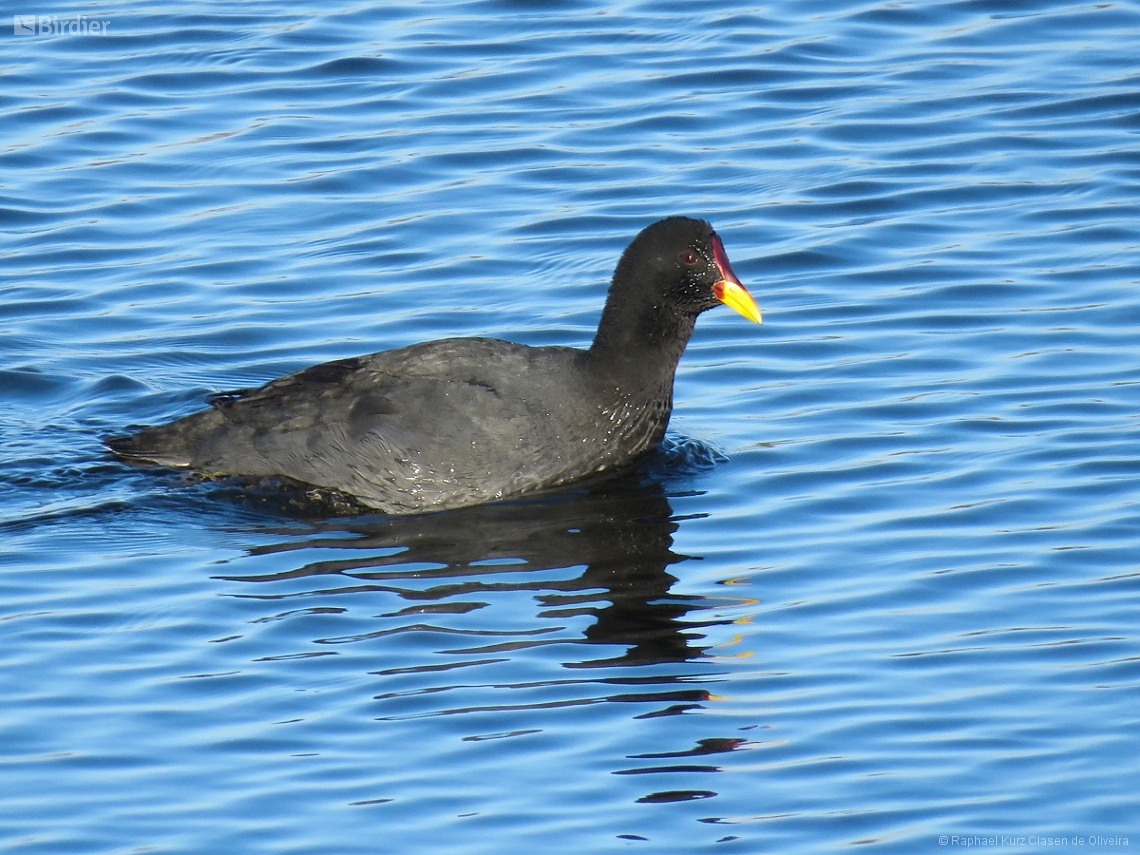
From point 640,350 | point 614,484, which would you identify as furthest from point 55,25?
point 614,484

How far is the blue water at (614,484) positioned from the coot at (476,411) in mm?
234

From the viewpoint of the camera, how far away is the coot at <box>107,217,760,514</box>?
9.22 metres

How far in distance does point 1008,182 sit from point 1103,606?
225 inches

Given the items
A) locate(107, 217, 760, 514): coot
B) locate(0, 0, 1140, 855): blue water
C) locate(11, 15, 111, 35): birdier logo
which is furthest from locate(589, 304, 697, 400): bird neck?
locate(11, 15, 111, 35): birdier logo

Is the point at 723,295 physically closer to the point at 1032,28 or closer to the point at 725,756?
the point at 725,756

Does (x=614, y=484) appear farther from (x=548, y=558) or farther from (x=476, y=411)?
(x=548, y=558)

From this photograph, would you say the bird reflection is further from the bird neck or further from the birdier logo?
the birdier logo

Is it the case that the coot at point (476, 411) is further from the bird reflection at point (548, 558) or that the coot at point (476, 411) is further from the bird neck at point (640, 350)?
the bird reflection at point (548, 558)

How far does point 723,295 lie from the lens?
9.55 meters

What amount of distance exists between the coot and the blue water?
9.2 inches

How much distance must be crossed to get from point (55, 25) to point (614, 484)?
8.86 metres

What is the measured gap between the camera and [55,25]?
1619cm

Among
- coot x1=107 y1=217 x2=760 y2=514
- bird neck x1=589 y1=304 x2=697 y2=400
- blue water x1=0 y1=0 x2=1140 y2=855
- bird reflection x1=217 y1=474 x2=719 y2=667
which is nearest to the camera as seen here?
blue water x1=0 y1=0 x2=1140 y2=855

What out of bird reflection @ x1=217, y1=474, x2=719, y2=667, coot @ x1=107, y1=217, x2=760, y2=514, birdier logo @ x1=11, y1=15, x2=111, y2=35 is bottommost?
bird reflection @ x1=217, y1=474, x2=719, y2=667
